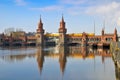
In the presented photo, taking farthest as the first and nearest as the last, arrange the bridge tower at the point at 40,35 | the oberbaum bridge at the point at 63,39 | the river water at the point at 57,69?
1. the bridge tower at the point at 40,35
2. the oberbaum bridge at the point at 63,39
3. the river water at the point at 57,69

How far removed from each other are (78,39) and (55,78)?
10185 centimetres

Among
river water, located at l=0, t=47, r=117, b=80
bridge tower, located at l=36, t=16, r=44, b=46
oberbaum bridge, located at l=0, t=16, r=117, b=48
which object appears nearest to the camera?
river water, located at l=0, t=47, r=117, b=80

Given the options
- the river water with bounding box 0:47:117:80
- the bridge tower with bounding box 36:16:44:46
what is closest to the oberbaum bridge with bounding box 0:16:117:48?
the bridge tower with bounding box 36:16:44:46

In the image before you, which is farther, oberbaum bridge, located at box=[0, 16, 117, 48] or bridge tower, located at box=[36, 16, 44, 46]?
bridge tower, located at box=[36, 16, 44, 46]

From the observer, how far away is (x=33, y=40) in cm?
14138

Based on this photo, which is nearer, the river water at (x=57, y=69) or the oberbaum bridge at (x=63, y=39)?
the river water at (x=57, y=69)

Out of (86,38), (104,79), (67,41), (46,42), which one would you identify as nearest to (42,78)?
(104,79)

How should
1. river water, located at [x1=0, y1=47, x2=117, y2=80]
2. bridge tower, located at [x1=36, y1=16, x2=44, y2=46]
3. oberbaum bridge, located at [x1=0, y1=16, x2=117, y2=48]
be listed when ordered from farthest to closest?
1. bridge tower, located at [x1=36, y1=16, x2=44, y2=46]
2. oberbaum bridge, located at [x1=0, y1=16, x2=117, y2=48]
3. river water, located at [x1=0, y1=47, x2=117, y2=80]

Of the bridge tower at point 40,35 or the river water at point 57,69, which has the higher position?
the bridge tower at point 40,35

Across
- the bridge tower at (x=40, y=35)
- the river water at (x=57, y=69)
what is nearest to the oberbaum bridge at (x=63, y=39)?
the bridge tower at (x=40, y=35)

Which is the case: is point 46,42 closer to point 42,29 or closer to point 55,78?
point 42,29

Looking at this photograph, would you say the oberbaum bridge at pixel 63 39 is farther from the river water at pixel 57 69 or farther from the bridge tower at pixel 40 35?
the river water at pixel 57 69

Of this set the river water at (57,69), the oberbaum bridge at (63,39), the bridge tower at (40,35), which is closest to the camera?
the river water at (57,69)

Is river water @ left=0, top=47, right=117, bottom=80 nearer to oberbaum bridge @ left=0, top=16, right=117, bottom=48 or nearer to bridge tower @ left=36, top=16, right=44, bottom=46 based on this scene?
oberbaum bridge @ left=0, top=16, right=117, bottom=48
